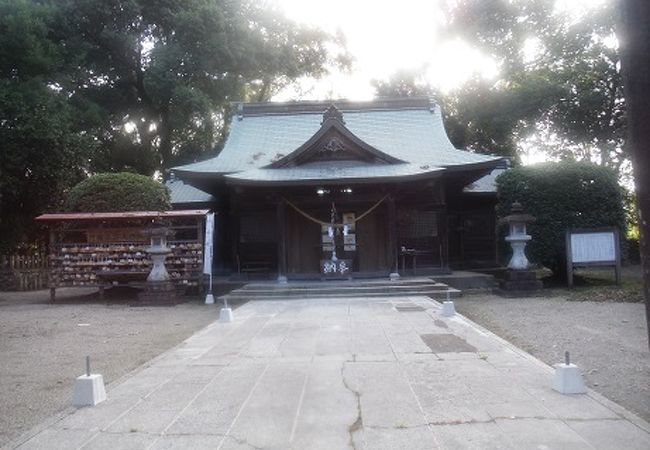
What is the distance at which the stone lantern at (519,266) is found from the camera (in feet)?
49.2

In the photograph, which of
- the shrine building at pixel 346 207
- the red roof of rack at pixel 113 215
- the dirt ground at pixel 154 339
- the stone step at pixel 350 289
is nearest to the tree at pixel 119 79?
the red roof of rack at pixel 113 215

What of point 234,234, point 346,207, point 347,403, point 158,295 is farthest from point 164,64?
point 347,403

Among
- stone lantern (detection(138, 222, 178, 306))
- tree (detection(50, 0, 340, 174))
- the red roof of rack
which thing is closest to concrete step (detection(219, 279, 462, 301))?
stone lantern (detection(138, 222, 178, 306))

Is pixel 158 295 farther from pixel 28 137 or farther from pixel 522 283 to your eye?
pixel 522 283

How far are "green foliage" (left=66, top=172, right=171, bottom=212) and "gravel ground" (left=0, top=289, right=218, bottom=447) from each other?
3058 millimetres

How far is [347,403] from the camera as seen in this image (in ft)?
16.3

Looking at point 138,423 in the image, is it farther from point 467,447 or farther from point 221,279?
point 221,279

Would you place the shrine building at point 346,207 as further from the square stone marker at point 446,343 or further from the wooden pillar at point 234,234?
the square stone marker at point 446,343

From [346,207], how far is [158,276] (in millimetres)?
6429

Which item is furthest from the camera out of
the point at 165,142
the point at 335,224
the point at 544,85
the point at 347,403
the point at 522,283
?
the point at 165,142

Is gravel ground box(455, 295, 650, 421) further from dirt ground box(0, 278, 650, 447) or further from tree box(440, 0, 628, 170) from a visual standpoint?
tree box(440, 0, 628, 170)

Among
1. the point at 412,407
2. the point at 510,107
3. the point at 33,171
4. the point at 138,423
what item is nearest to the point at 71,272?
the point at 33,171

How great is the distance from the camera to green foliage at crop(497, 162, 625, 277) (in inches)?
650

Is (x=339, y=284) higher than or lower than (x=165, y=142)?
lower
